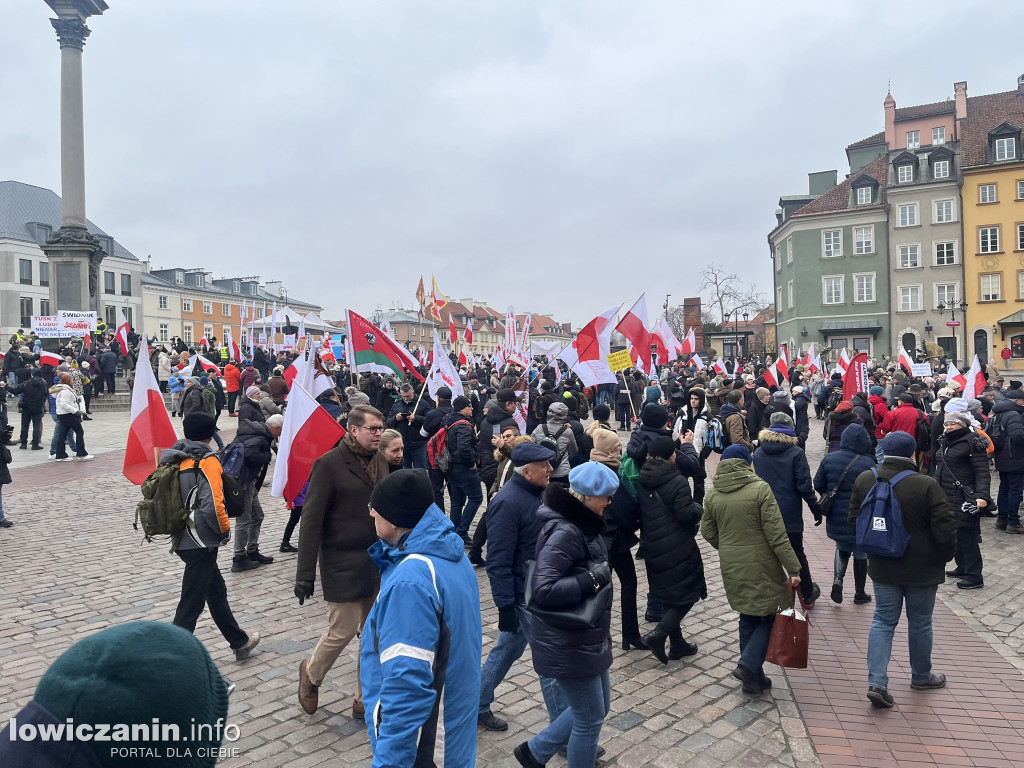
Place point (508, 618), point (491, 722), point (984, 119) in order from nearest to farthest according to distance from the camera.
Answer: point (508, 618) < point (491, 722) < point (984, 119)

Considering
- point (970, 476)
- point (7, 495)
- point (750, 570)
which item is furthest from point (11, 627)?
point (970, 476)

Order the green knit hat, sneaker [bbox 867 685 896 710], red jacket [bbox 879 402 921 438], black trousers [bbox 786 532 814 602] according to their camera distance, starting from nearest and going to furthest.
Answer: the green knit hat, sneaker [bbox 867 685 896 710], black trousers [bbox 786 532 814 602], red jacket [bbox 879 402 921 438]

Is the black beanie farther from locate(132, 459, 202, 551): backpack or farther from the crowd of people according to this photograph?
locate(132, 459, 202, 551): backpack

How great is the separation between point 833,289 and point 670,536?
5399 centimetres

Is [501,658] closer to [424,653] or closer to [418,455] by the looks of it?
[424,653]

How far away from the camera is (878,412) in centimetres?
1245

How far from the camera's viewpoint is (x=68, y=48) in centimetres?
2945

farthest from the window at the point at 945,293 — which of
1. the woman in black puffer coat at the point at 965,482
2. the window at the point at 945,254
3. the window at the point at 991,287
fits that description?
the woman in black puffer coat at the point at 965,482

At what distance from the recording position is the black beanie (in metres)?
2.92

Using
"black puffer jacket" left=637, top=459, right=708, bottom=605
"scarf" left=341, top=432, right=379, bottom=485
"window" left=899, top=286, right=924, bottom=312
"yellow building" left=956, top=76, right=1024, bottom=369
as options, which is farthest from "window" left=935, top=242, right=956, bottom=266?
"scarf" left=341, top=432, right=379, bottom=485

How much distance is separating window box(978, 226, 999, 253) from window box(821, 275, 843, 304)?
8.98m

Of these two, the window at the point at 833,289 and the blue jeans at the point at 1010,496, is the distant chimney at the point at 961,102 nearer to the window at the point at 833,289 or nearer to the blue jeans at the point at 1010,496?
the window at the point at 833,289

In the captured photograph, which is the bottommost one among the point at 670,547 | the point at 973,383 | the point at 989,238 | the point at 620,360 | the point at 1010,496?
the point at 1010,496

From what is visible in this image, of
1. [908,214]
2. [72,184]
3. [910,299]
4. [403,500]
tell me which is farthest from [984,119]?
[403,500]
